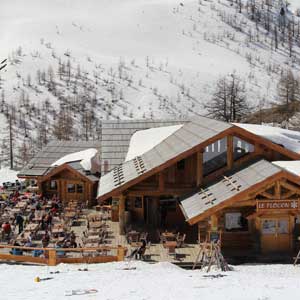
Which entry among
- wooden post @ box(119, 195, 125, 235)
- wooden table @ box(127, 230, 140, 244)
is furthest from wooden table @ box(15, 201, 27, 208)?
wooden table @ box(127, 230, 140, 244)

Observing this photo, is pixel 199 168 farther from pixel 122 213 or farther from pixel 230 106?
pixel 230 106

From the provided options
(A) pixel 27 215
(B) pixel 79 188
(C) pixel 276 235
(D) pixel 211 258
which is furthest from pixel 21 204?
(C) pixel 276 235

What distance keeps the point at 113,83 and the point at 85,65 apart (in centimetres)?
652

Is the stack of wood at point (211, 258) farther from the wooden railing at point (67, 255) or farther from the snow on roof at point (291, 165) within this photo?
the snow on roof at point (291, 165)

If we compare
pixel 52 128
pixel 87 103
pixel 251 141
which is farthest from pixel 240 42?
pixel 251 141

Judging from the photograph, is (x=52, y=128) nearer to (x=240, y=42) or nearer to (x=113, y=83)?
(x=113, y=83)

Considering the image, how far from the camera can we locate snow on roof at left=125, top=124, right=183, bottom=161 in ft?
78.7

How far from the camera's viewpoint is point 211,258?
1563cm

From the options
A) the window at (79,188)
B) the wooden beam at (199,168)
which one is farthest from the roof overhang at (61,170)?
the wooden beam at (199,168)

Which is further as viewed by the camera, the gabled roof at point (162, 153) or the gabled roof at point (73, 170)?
the gabled roof at point (73, 170)

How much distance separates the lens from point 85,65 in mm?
71375

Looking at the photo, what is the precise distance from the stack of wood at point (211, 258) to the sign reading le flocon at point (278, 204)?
201 centimetres

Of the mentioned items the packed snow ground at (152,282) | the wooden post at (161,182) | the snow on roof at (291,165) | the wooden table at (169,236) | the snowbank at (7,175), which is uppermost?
the snowbank at (7,175)

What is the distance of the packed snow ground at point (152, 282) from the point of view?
12477 mm
